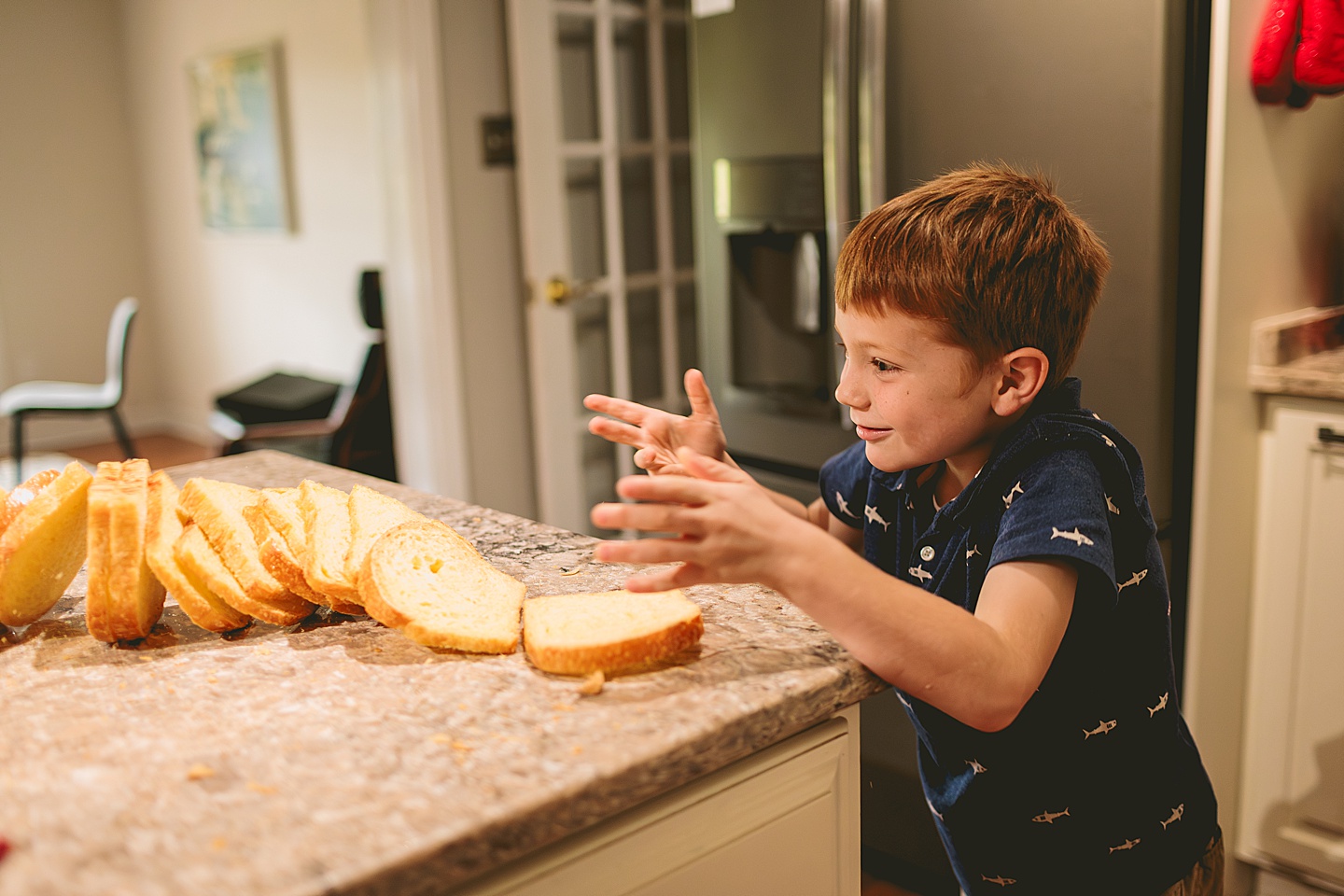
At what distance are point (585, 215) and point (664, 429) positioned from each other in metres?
2.05

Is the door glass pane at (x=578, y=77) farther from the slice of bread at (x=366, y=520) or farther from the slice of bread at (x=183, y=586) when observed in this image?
the slice of bread at (x=183, y=586)

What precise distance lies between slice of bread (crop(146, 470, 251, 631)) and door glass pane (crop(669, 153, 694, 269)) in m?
2.30

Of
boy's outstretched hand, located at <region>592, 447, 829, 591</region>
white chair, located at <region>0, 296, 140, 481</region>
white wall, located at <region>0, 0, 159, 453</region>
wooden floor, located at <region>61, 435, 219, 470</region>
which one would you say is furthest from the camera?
white wall, located at <region>0, 0, 159, 453</region>

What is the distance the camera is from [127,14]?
6754 millimetres

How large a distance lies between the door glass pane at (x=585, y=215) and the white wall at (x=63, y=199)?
17.1ft

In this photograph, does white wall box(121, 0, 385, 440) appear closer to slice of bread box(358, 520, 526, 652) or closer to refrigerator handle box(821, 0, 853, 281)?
refrigerator handle box(821, 0, 853, 281)

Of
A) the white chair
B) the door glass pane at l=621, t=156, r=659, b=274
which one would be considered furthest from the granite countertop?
the white chair

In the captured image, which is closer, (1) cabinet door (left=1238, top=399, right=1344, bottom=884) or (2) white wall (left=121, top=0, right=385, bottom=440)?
(1) cabinet door (left=1238, top=399, right=1344, bottom=884)

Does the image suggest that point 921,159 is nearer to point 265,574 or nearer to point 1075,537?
point 1075,537

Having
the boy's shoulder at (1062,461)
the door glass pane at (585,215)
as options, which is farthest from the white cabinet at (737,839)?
the door glass pane at (585,215)

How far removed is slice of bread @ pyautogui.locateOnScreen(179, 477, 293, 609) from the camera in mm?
893

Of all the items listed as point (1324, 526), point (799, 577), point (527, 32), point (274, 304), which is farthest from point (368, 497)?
point (274, 304)

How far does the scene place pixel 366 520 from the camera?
100 centimetres

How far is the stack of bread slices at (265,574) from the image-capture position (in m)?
0.82
